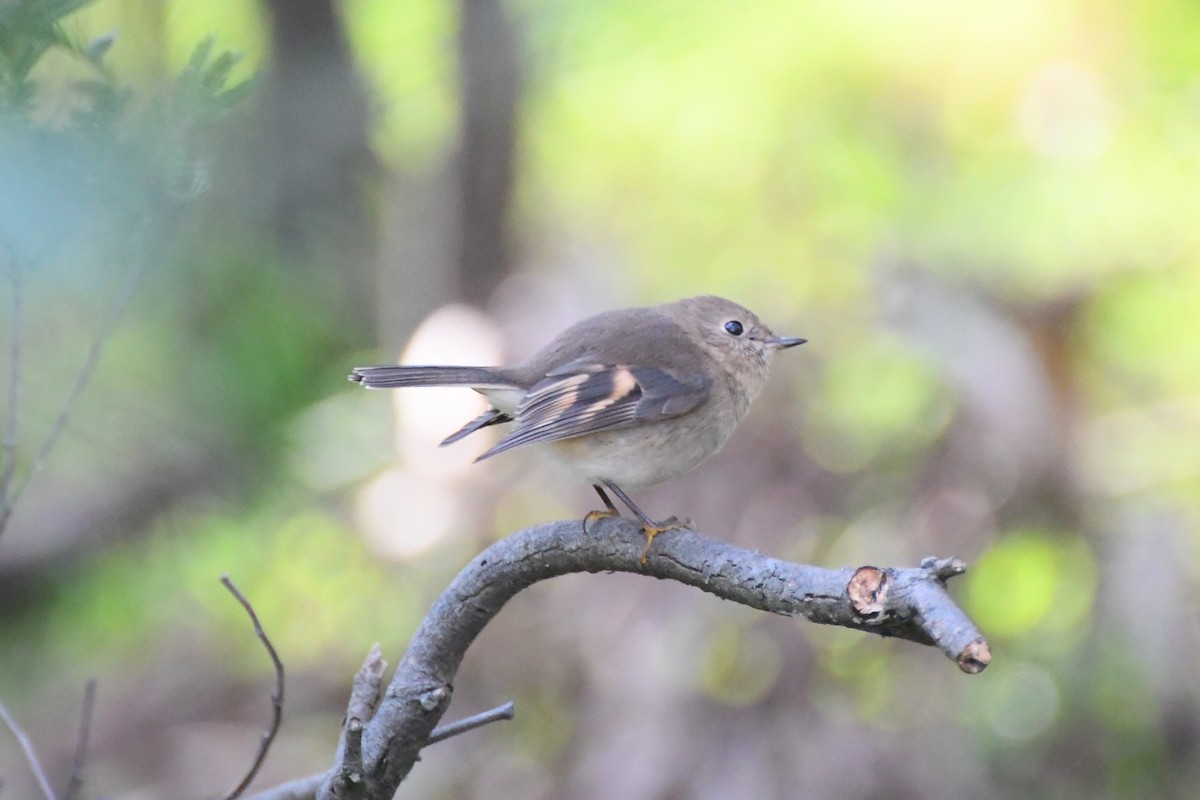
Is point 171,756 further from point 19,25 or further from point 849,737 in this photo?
point 19,25

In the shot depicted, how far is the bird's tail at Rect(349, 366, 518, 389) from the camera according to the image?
293cm

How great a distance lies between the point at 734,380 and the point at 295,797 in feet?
5.77

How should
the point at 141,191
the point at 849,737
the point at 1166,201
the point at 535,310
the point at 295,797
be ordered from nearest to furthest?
the point at 141,191
the point at 295,797
the point at 849,737
the point at 1166,201
the point at 535,310

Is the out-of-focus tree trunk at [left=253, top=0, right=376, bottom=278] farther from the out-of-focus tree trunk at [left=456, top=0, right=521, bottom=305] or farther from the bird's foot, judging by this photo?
the bird's foot

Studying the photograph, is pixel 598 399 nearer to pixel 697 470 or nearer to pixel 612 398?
pixel 612 398

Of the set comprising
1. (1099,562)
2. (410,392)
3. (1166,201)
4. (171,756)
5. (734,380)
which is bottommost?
(1099,562)

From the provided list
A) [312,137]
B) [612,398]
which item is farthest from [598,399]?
[312,137]

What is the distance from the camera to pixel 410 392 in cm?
585

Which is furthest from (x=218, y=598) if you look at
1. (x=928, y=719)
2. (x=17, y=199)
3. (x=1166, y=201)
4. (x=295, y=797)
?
(x=1166, y=201)

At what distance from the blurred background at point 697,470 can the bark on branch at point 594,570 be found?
1359 millimetres

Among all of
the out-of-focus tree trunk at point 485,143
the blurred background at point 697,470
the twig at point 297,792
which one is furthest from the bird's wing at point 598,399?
the out-of-focus tree trunk at point 485,143

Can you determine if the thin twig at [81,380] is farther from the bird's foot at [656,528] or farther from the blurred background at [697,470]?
the bird's foot at [656,528]

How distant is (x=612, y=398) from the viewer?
123 inches

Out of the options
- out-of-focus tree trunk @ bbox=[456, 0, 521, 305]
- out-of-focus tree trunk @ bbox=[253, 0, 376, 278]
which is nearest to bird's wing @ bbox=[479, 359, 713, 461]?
out-of-focus tree trunk @ bbox=[253, 0, 376, 278]
